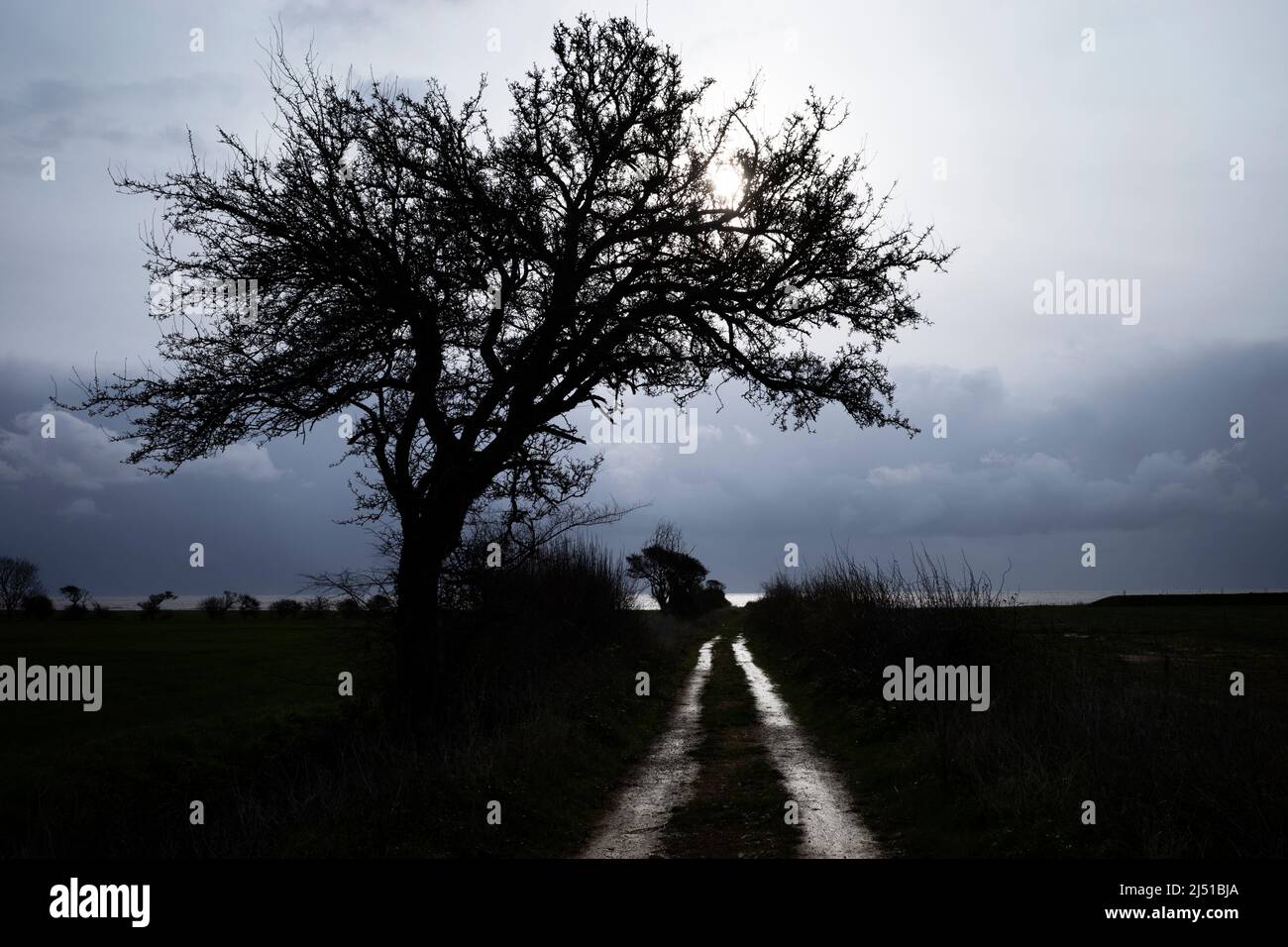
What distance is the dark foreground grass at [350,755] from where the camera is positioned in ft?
29.5

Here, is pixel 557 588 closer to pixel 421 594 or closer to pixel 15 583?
pixel 421 594

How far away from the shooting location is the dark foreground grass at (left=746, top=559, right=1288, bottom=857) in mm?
7254

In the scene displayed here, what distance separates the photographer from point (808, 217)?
13.2 m

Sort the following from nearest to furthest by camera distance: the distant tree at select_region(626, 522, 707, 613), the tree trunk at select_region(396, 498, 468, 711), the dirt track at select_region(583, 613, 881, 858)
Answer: the dirt track at select_region(583, 613, 881, 858)
the tree trunk at select_region(396, 498, 468, 711)
the distant tree at select_region(626, 522, 707, 613)

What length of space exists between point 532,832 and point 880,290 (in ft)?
32.8

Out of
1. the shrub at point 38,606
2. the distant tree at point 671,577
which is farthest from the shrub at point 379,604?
the shrub at point 38,606

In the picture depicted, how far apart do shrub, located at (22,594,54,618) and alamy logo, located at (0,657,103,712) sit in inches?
2121

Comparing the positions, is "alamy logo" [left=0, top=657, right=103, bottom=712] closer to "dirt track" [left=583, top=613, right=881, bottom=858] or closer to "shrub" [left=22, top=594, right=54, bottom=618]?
"dirt track" [left=583, top=613, right=881, bottom=858]
